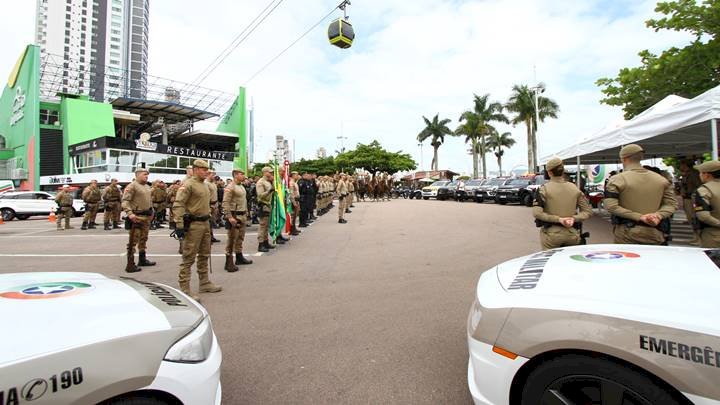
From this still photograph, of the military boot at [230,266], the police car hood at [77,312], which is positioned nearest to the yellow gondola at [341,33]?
the military boot at [230,266]

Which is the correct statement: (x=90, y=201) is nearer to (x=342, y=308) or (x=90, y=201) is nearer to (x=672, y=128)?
(x=342, y=308)

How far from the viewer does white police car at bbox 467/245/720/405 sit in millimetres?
1650

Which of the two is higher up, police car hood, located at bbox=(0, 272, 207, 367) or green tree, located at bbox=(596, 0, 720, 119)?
green tree, located at bbox=(596, 0, 720, 119)

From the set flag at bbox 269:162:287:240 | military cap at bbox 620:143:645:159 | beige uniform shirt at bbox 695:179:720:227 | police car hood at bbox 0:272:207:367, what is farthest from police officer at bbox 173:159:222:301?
beige uniform shirt at bbox 695:179:720:227

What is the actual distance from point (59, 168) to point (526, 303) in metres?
45.9

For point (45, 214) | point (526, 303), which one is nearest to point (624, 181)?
point (526, 303)

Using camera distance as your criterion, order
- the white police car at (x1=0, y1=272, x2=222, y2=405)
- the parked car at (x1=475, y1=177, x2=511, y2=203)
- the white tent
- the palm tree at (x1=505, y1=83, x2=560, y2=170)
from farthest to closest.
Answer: the palm tree at (x1=505, y1=83, x2=560, y2=170) → the parked car at (x1=475, y1=177, x2=511, y2=203) → the white tent → the white police car at (x1=0, y1=272, x2=222, y2=405)

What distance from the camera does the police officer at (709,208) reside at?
12.9 ft

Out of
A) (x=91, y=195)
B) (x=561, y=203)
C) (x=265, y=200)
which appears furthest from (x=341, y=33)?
(x=91, y=195)

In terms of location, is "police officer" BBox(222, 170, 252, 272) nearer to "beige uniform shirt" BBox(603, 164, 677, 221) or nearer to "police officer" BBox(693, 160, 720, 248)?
"beige uniform shirt" BBox(603, 164, 677, 221)

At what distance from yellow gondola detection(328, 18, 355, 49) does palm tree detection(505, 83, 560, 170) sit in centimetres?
3847

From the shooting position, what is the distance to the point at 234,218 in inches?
270

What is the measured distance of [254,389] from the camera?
9.14 ft

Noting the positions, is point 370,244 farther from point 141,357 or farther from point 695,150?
point 695,150
